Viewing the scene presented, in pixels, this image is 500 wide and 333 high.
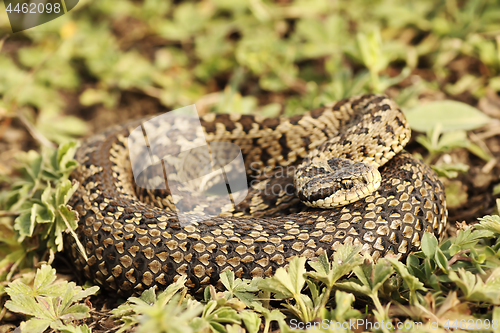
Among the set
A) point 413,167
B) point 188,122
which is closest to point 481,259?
point 413,167

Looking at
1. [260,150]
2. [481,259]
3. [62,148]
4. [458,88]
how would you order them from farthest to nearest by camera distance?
[458,88] → [260,150] → [62,148] → [481,259]

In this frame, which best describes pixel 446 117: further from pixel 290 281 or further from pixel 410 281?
pixel 290 281

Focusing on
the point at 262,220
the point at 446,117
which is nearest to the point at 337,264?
the point at 262,220

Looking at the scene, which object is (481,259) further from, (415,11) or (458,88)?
(415,11)

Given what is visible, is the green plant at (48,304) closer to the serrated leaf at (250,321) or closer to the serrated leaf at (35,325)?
the serrated leaf at (35,325)

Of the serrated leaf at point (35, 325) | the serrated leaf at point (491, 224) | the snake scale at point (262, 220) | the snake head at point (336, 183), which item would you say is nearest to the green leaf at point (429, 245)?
the snake scale at point (262, 220)

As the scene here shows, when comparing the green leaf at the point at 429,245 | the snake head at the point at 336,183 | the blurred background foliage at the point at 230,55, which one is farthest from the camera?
the blurred background foliage at the point at 230,55

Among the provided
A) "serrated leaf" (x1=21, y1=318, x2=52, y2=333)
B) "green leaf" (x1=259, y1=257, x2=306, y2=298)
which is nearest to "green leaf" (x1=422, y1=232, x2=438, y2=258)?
"green leaf" (x1=259, y1=257, x2=306, y2=298)
